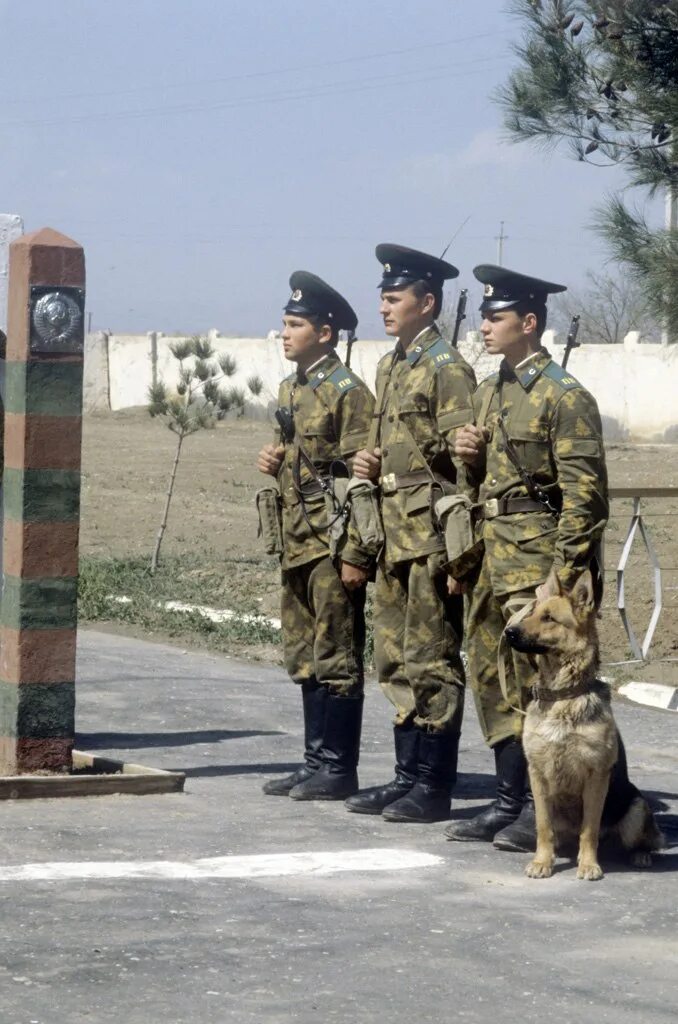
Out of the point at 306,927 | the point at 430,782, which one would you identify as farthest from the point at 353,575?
the point at 306,927

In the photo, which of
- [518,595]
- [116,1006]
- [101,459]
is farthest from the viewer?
[101,459]

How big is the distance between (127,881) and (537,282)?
2.66 meters

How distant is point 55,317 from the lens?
7172 millimetres

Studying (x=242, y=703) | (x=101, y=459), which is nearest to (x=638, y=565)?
(x=242, y=703)

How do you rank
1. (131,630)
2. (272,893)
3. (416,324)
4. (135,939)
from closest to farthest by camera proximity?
(135,939), (272,893), (416,324), (131,630)

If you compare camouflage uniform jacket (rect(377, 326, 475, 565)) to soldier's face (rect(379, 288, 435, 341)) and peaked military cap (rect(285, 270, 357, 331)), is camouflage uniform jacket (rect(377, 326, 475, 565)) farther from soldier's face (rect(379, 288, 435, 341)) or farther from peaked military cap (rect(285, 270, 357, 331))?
peaked military cap (rect(285, 270, 357, 331))

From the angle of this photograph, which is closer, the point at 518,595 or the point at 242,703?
the point at 518,595

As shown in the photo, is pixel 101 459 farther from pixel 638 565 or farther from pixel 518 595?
pixel 518 595

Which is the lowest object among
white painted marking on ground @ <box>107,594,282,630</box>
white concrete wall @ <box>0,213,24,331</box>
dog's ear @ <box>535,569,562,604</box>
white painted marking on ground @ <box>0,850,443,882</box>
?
white painted marking on ground @ <box>0,850,443,882</box>

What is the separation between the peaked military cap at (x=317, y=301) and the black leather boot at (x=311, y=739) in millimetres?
1561

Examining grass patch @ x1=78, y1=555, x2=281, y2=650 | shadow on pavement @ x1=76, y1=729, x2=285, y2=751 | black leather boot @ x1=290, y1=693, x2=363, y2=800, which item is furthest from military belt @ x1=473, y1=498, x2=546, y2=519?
grass patch @ x1=78, y1=555, x2=281, y2=650

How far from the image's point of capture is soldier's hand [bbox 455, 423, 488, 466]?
651cm

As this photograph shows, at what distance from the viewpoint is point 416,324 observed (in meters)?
6.95

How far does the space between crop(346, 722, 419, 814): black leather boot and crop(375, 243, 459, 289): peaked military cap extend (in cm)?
178
